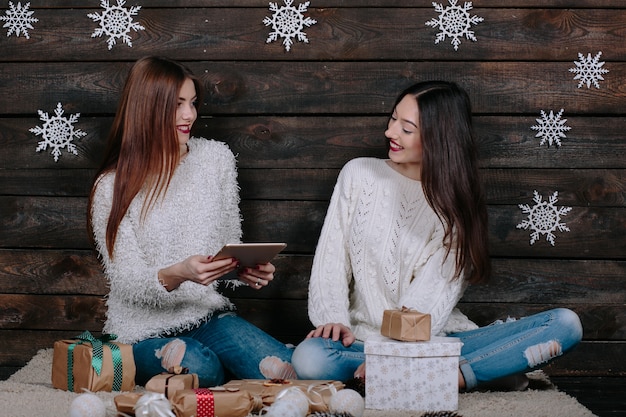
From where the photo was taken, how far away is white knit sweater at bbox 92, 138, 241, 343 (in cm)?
268

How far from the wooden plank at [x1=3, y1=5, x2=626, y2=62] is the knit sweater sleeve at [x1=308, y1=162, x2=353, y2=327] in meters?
0.56

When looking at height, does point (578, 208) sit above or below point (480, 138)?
below

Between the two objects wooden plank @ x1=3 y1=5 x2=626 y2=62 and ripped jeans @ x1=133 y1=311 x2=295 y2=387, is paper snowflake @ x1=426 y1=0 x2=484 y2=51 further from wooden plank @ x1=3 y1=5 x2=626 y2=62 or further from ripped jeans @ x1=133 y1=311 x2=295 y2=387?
ripped jeans @ x1=133 y1=311 x2=295 y2=387

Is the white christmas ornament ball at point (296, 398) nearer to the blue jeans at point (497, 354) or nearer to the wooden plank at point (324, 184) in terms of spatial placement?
the blue jeans at point (497, 354)

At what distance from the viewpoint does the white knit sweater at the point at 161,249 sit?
268cm

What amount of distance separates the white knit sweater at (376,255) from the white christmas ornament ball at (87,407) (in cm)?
80

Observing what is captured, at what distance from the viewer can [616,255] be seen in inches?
125

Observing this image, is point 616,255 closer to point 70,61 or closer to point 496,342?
point 496,342

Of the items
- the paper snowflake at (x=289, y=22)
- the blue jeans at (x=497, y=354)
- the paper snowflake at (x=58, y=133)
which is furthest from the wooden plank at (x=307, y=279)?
the paper snowflake at (x=289, y=22)

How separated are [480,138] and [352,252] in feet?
2.35

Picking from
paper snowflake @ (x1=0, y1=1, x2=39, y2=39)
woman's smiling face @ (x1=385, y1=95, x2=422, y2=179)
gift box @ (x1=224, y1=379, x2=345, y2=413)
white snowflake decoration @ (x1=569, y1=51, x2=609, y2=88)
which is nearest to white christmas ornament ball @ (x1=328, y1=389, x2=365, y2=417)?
gift box @ (x1=224, y1=379, x2=345, y2=413)

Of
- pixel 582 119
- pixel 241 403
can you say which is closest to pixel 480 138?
pixel 582 119

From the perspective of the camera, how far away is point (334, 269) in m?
2.75

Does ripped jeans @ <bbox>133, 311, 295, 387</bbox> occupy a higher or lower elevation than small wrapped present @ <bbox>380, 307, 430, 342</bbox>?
lower
